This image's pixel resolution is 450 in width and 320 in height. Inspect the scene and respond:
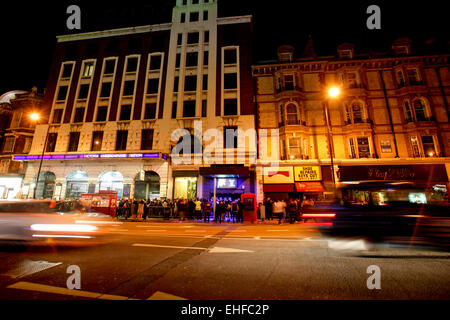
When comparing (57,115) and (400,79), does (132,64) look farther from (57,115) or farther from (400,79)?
(400,79)

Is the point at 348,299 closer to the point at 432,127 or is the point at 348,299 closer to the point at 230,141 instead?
the point at 230,141

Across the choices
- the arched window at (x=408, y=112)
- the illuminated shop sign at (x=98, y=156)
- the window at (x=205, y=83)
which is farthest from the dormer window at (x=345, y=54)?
the illuminated shop sign at (x=98, y=156)

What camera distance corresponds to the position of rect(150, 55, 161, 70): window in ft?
77.6

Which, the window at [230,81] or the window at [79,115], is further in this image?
the window at [79,115]

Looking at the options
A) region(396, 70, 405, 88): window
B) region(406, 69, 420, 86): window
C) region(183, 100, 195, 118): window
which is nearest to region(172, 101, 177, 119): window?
region(183, 100, 195, 118): window

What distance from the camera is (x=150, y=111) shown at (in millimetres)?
22344

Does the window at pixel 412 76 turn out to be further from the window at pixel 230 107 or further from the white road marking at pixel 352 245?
the white road marking at pixel 352 245

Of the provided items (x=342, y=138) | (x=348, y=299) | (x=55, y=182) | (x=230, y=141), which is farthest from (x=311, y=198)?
(x=55, y=182)

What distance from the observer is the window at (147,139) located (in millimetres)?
21203

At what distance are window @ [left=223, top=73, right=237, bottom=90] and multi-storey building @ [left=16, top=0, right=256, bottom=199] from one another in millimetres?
113

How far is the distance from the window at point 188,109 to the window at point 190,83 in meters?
1.64

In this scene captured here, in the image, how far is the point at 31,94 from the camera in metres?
27.5

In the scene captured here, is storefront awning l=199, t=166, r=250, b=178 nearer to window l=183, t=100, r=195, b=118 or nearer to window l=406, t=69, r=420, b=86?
window l=183, t=100, r=195, b=118
